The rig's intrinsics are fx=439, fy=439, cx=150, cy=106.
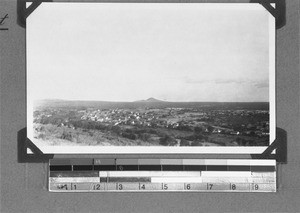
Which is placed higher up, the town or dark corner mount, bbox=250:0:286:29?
dark corner mount, bbox=250:0:286:29

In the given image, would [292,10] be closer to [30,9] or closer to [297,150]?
[297,150]

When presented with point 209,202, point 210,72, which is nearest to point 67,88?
point 210,72

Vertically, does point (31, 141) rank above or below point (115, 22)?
below

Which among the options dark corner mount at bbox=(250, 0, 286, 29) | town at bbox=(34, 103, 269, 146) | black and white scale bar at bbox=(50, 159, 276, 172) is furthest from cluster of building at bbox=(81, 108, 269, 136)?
dark corner mount at bbox=(250, 0, 286, 29)

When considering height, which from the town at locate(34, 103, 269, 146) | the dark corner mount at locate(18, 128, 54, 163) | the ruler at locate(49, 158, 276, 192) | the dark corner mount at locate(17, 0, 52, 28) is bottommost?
the ruler at locate(49, 158, 276, 192)

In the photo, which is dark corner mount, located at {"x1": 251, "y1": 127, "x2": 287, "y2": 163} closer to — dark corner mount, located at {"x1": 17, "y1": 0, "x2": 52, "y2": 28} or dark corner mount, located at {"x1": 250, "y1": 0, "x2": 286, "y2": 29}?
dark corner mount, located at {"x1": 250, "y1": 0, "x2": 286, "y2": 29}


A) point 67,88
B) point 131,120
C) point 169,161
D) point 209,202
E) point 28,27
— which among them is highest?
point 28,27
